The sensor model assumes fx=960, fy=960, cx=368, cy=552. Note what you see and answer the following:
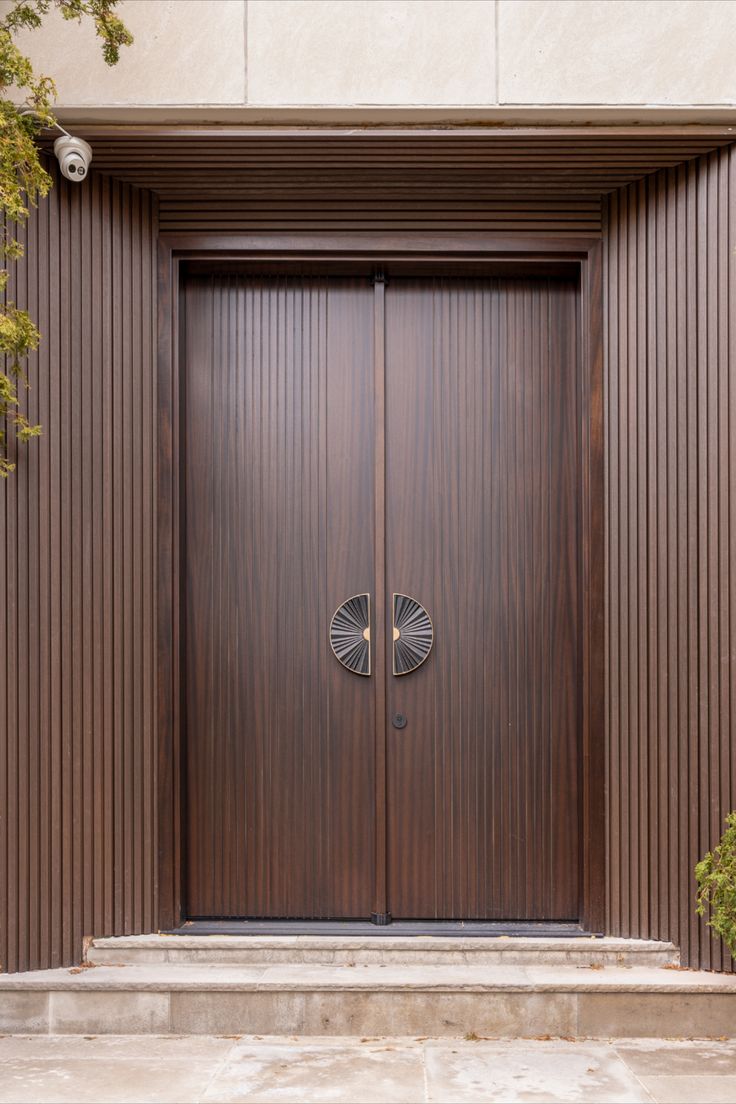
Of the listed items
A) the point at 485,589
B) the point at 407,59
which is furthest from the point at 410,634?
the point at 407,59

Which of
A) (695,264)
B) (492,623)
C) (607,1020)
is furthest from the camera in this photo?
(492,623)

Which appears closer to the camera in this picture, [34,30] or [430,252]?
[34,30]

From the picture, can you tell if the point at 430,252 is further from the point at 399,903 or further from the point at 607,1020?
the point at 607,1020

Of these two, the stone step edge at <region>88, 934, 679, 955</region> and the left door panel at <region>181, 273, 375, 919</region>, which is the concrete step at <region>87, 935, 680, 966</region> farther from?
the left door panel at <region>181, 273, 375, 919</region>

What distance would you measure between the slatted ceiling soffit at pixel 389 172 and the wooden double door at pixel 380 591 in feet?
1.02

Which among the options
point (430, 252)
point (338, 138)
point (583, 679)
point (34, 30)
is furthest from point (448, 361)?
point (34, 30)

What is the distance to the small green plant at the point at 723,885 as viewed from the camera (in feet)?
12.0

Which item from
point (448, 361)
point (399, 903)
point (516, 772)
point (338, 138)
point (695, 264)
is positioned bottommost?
point (399, 903)

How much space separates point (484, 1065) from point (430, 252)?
3.47m

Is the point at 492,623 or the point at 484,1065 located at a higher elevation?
the point at 492,623

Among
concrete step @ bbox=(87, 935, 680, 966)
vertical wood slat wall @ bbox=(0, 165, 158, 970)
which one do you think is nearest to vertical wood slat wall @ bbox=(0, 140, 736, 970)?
vertical wood slat wall @ bbox=(0, 165, 158, 970)

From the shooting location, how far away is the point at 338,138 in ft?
13.6

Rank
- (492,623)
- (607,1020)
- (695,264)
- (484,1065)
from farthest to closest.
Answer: (492,623) → (695,264) → (607,1020) → (484,1065)

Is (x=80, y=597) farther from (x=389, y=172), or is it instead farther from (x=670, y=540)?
(x=670, y=540)
